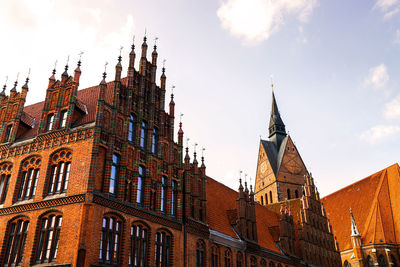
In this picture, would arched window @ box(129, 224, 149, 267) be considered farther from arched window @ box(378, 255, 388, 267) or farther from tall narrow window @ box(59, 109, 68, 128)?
arched window @ box(378, 255, 388, 267)

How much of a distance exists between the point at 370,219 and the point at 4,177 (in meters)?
50.4

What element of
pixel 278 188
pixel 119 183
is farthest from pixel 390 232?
pixel 119 183

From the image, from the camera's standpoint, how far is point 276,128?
67875 mm

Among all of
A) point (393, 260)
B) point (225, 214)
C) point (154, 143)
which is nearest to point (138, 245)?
point (154, 143)

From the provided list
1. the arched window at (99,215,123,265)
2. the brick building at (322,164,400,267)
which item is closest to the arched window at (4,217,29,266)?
the arched window at (99,215,123,265)

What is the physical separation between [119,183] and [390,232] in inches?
1812

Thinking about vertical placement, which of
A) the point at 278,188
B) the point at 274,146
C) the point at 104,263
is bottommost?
the point at 104,263

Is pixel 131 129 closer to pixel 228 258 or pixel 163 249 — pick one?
pixel 163 249

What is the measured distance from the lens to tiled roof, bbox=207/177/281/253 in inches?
1094

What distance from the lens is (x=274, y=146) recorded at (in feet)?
216

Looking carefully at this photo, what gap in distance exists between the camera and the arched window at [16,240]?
687 inches

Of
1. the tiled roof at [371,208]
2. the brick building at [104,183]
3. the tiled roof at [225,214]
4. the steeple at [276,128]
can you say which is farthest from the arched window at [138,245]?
the steeple at [276,128]

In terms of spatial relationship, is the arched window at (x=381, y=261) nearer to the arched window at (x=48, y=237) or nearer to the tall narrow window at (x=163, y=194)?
the tall narrow window at (x=163, y=194)

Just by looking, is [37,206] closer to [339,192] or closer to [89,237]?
[89,237]
